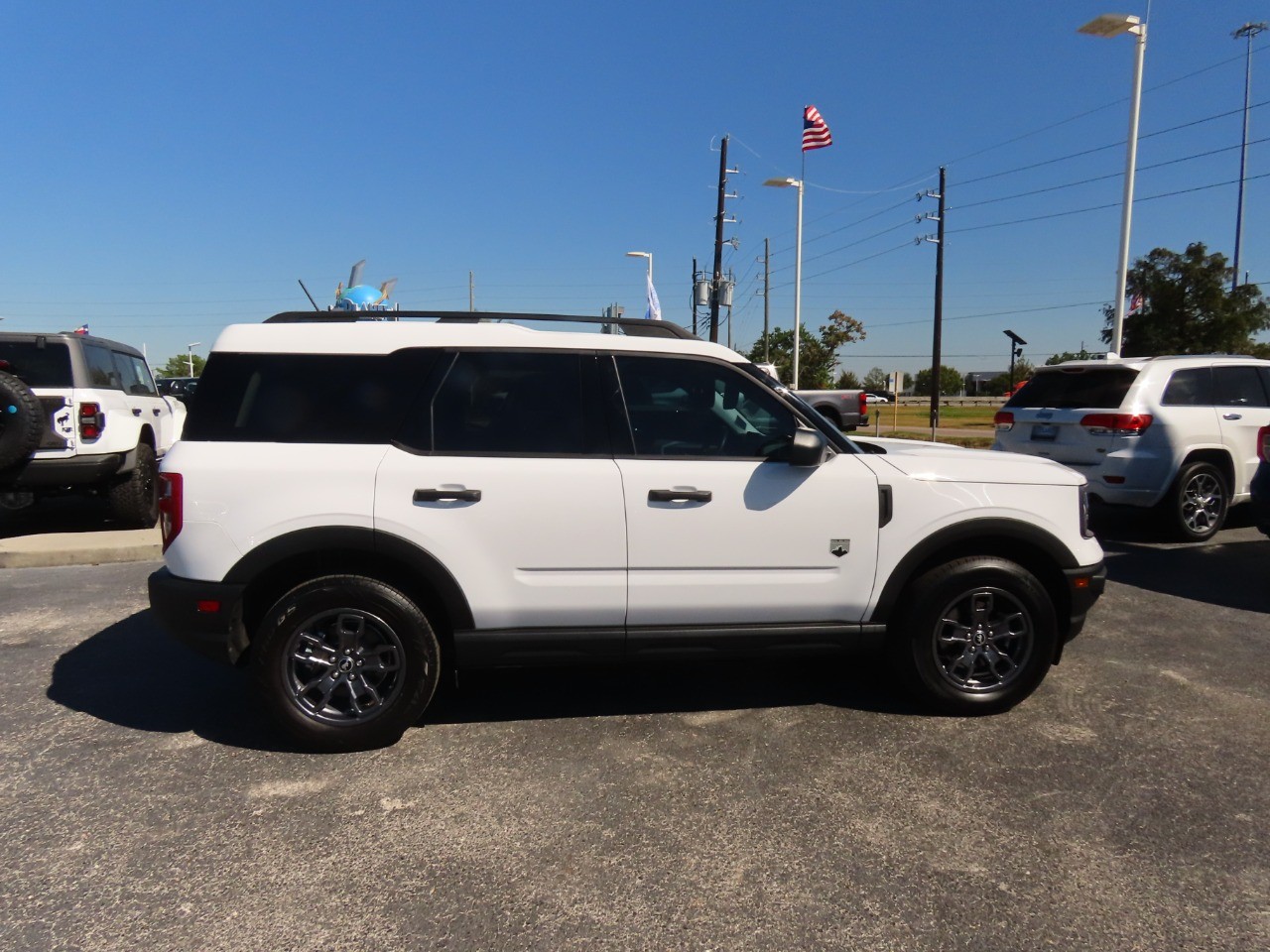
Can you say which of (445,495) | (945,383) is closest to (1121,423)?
(445,495)

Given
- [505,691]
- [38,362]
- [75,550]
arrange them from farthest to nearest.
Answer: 1. [38,362]
2. [75,550]
3. [505,691]

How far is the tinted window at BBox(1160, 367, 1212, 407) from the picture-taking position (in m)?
7.95

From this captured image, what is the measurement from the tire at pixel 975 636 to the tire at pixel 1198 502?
5141 mm

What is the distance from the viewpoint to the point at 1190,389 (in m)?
8.08

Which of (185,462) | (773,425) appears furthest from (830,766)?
(185,462)

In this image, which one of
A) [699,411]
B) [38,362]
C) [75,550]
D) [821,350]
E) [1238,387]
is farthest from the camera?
[821,350]

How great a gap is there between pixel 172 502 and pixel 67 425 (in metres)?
5.13

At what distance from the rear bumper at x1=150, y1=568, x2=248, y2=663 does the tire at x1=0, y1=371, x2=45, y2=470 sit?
4.62 m

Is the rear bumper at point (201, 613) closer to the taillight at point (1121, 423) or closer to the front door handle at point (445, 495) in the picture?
the front door handle at point (445, 495)

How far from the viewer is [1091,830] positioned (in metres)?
2.99

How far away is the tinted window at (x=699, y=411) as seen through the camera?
3.76 metres

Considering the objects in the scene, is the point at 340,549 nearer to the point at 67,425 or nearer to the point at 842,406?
the point at 67,425

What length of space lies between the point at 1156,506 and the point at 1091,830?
623 centimetres

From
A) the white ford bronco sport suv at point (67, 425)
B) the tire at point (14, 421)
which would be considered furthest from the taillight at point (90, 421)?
the tire at point (14, 421)
